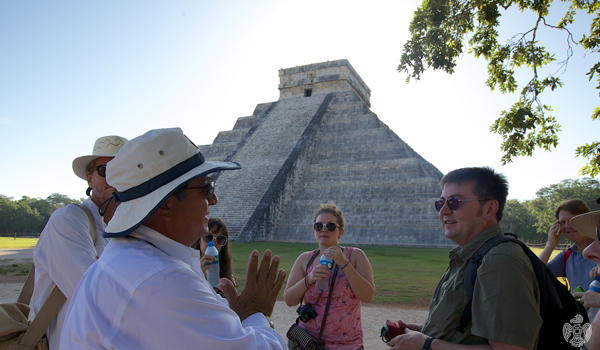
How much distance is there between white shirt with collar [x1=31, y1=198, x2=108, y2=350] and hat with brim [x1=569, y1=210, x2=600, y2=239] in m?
2.81

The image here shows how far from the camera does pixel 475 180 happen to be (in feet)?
7.43

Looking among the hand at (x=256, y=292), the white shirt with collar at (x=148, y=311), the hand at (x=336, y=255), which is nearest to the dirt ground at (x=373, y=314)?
A: the hand at (x=336, y=255)

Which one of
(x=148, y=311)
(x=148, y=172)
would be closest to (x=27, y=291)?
(x=148, y=172)

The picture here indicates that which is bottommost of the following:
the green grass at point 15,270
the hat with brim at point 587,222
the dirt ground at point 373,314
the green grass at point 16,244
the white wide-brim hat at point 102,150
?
the green grass at point 16,244

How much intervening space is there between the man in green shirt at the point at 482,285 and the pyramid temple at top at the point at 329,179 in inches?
525

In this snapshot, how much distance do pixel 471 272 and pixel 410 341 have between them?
0.48m

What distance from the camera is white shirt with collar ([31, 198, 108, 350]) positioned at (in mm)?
2001

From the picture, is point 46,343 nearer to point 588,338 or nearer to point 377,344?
point 588,338

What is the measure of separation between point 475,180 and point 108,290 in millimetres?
1935

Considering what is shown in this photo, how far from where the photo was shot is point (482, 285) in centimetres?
175

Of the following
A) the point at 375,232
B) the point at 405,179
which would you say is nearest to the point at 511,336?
the point at 375,232

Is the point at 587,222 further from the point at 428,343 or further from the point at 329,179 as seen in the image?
the point at 329,179

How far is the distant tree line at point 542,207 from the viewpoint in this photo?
43625 millimetres

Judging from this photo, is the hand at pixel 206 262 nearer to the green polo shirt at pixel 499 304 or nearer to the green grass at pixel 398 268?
the green polo shirt at pixel 499 304
